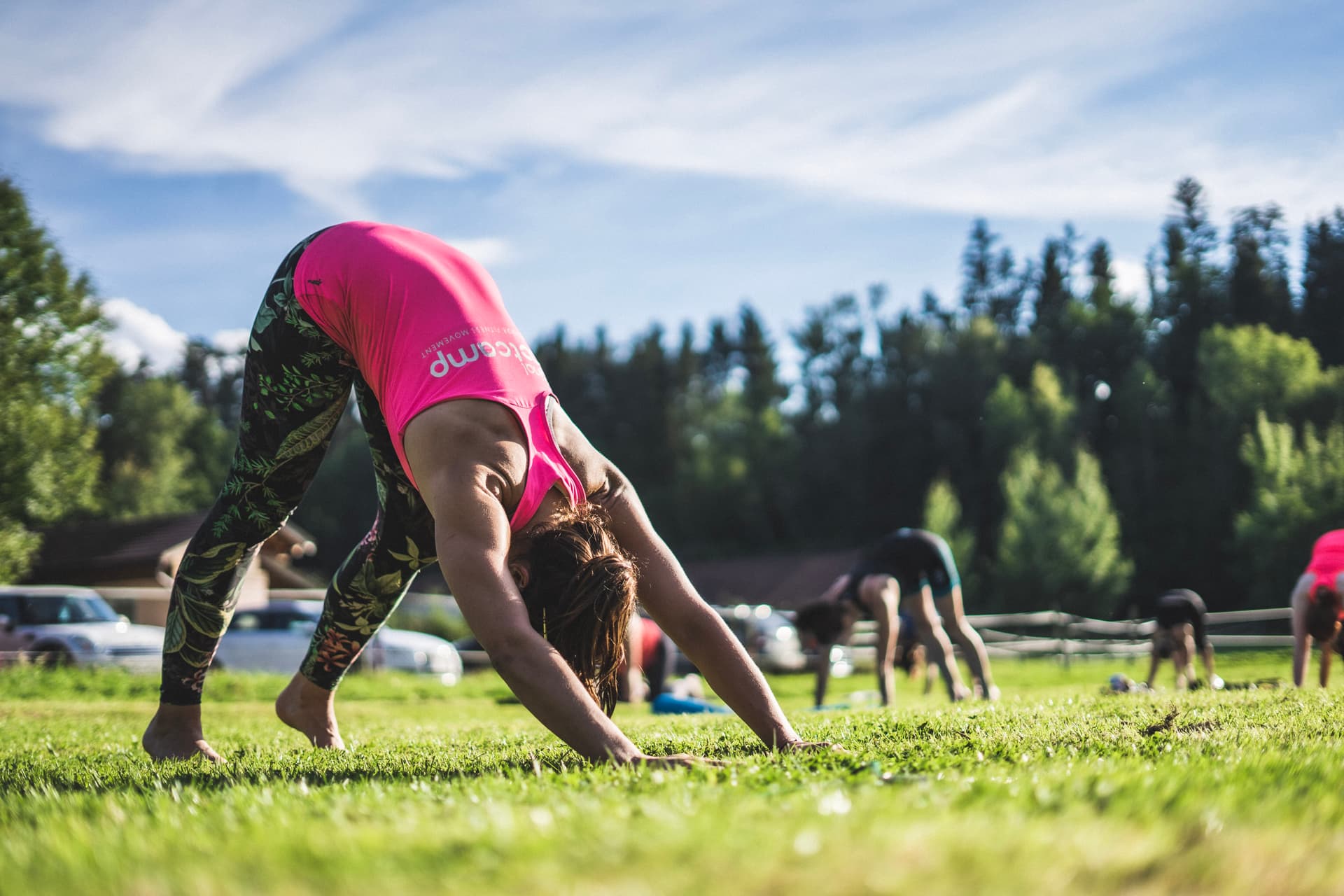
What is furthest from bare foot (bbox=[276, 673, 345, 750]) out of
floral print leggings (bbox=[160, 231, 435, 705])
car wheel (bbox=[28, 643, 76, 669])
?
car wheel (bbox=[28, 643, 76, 669])

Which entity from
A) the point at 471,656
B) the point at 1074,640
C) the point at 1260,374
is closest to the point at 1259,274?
the point at 1260,374

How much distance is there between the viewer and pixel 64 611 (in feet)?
64.3

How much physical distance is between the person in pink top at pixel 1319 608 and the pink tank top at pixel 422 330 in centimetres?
747

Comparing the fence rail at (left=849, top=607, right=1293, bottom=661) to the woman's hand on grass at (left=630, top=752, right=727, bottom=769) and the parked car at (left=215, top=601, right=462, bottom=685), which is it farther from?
the woman's hand on grass at (left=630, top=752, right=727, bottom=769)

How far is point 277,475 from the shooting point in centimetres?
400

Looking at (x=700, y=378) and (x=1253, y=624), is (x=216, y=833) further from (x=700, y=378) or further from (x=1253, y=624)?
(x=700, y=378)

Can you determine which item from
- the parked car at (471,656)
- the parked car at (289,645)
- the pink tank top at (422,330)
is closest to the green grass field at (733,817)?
the pink tank top at (422,330)

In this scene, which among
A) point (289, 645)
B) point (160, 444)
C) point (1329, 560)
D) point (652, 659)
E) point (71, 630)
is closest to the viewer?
point (1329, 560)

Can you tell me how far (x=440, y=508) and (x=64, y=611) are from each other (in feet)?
64.8

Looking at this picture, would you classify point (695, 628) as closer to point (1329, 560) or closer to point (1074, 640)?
point (1329, 560)

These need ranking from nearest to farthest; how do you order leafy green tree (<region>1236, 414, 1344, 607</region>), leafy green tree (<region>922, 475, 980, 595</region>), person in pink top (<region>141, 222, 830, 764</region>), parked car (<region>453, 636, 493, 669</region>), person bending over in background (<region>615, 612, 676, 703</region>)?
person in pink top (<region>141, 222, 830, 764</region>) < person bending over in background (<region>615, 612, 676, 703</region>) < parked car (<region>453, 636, 493, 669</region>) < leafy green tree (<region>1236, 414, 1344, 607</region>) < leafy green tree (<region>922, 475, 980, 595</region>)

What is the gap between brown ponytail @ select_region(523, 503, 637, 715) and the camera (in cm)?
306

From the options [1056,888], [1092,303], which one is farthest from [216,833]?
[1092,303]

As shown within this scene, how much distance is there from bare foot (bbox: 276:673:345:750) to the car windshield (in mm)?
17482
